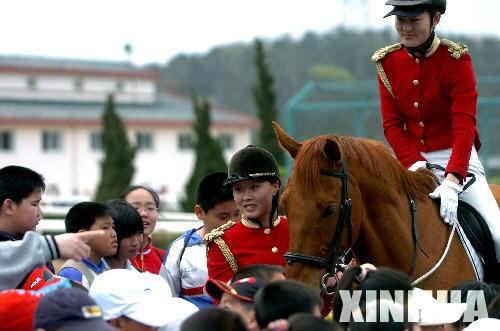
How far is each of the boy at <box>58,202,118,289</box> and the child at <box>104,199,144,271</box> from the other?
272 millimetres

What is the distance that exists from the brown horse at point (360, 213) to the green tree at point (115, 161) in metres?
33.7

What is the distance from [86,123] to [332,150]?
52239 millimetres

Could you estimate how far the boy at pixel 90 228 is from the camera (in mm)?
6414

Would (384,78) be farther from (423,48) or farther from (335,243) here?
(335,243)

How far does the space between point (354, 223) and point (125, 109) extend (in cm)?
5717

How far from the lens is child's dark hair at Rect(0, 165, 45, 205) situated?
567 centimetres

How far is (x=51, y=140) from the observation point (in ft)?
186

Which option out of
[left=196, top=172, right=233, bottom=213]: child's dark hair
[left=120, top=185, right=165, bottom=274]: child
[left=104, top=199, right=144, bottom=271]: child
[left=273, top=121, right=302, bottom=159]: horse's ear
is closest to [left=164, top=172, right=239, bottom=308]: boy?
[left=196, top=172, right=233, bottom=213]: child's dark hair

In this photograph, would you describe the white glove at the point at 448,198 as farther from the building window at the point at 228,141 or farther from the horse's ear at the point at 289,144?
the building window at the point at 228,141

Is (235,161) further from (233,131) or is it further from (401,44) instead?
(233,131)

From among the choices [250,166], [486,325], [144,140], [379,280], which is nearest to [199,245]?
[250,166]

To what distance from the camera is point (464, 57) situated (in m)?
6.50

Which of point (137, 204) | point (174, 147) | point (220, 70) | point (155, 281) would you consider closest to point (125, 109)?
point (174, 147)

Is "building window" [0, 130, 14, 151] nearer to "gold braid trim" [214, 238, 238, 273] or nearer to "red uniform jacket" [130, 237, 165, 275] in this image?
"red uniform jacket" [130, 237, 165, 275]
